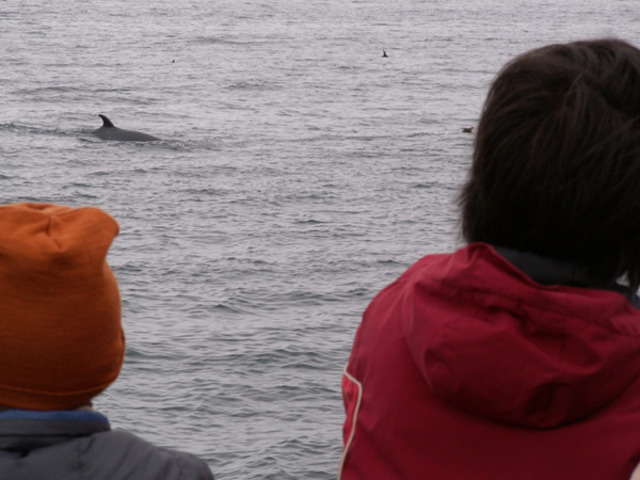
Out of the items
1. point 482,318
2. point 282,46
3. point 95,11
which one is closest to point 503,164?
point 482,318

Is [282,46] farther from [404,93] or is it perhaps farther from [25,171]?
[25,171]

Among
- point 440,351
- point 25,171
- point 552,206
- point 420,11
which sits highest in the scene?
point 552,206

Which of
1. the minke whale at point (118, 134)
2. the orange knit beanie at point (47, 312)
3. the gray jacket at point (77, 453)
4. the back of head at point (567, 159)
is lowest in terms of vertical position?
the minke whale at point (118, 134)

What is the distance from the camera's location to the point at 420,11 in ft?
239

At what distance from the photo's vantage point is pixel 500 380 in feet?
4.88

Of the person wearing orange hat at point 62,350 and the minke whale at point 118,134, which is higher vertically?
the person wearing orange hat at point 62,350

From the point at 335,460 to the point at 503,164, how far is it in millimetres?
7014

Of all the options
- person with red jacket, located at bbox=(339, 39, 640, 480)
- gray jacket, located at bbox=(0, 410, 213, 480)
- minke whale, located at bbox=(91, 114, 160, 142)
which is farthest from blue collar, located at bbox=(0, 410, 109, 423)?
minke whale, located at bbox=(91, 114, 160, 142)

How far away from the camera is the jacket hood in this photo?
148cm

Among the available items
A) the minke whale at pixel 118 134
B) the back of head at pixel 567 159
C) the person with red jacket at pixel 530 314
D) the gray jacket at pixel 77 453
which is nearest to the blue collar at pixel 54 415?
the gray jacket at pixel 77 453

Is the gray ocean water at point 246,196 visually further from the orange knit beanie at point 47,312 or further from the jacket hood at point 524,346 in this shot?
the orange knit beanie at point 47,312

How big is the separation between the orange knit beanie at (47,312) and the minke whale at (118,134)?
20222mm

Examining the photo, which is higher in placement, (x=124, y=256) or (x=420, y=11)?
(x=124, y=256)

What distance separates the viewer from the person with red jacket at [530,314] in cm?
149
